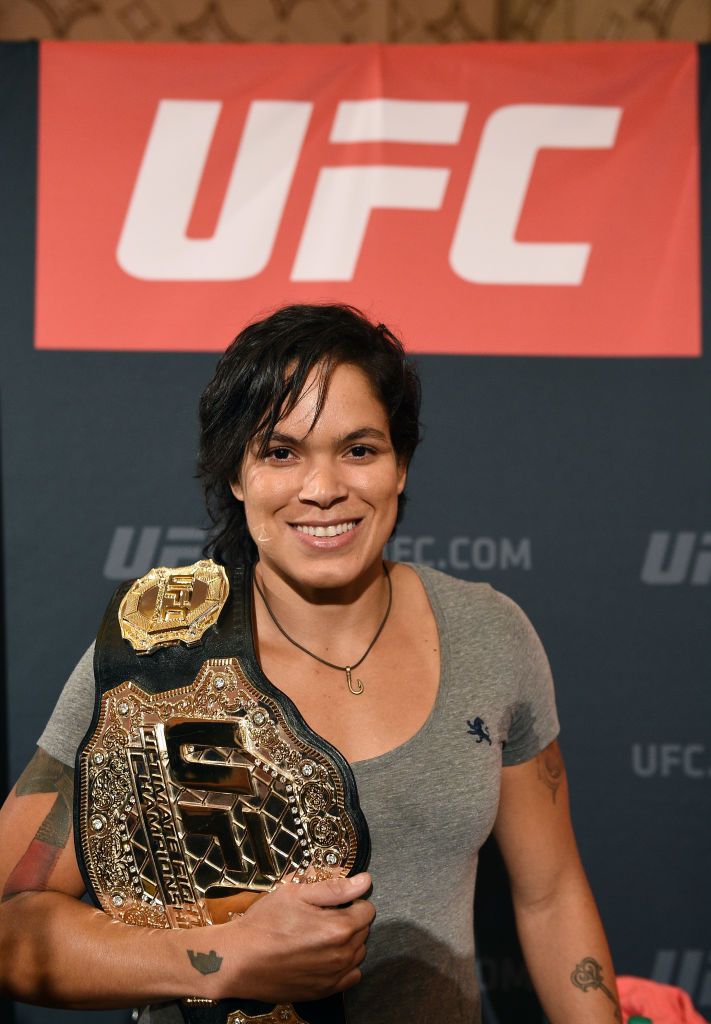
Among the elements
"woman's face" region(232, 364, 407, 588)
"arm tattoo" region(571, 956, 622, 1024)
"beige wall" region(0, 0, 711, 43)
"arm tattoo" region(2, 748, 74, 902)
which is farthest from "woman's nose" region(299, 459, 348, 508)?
"beige wall" region(0, 0, 711, 43)

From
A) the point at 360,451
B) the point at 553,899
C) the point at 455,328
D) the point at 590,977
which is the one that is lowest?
the point at 590,977

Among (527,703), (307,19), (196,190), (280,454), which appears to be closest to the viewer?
(280,454)

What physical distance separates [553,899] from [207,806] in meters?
0.58

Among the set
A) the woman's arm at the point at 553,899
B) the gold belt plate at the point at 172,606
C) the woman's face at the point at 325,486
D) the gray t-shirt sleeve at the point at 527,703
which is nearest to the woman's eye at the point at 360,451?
the woman's face at the point at 325,486

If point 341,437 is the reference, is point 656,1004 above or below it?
below

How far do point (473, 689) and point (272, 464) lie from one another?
42 cm

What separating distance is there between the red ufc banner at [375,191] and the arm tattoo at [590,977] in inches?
57.3

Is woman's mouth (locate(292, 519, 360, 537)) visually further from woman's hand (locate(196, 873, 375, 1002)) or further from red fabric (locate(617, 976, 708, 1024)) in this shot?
red fabric (locate(617, 976, 708, 1024))

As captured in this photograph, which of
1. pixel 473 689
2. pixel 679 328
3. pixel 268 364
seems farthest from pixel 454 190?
pixel 473 689

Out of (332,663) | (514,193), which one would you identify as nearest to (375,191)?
(514,193)

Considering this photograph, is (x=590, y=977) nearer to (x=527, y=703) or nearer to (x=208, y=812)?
(x=527, y=703)

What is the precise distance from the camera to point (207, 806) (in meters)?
1.21

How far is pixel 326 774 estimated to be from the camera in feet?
4.00

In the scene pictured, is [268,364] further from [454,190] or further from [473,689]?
[454,190]
